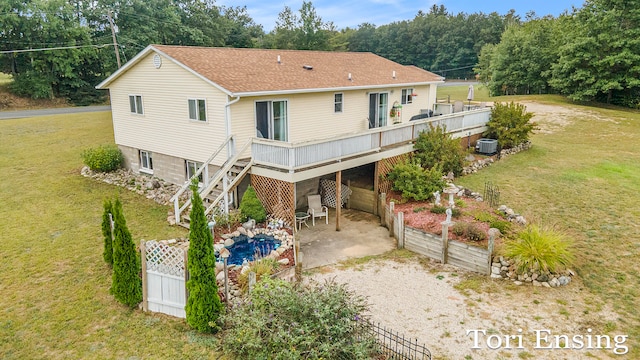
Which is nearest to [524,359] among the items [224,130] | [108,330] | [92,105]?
[108,330]

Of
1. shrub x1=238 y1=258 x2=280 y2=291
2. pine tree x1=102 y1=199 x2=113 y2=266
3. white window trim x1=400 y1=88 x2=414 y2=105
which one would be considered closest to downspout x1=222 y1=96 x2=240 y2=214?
pine tree x1=102 y1=199 x2=113 y2=266

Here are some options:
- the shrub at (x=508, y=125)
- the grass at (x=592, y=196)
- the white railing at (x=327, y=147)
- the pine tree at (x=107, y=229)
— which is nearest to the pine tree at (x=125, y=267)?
the pine tree at (x=107, y=229)

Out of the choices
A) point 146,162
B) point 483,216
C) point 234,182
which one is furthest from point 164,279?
point 146,162

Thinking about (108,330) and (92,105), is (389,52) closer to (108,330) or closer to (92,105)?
(92,105)

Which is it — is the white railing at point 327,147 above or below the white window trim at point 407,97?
below

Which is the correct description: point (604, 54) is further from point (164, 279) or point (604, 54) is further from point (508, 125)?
point (164, 279)

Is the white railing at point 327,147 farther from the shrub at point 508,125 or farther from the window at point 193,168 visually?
the shrub at point 508,125
